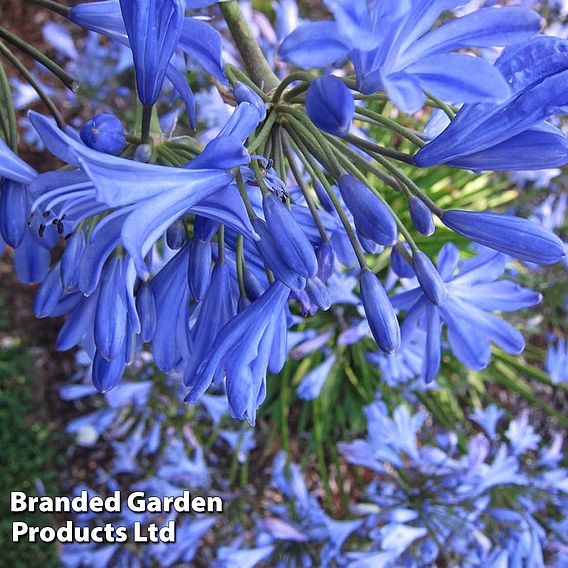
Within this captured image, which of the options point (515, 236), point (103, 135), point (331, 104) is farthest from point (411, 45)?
point (103, 135)

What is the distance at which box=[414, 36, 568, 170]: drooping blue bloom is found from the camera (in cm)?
77

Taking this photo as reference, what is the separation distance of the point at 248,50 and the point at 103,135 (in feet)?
1.17

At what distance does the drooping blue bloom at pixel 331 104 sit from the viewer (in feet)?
2.34

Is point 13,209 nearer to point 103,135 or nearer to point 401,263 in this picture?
point 103,135

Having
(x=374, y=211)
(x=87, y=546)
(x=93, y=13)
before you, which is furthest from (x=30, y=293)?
(x=374, y=211)

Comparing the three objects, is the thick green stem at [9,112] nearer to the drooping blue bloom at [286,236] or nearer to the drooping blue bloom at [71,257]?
the drooping blue bloom at [71,257]

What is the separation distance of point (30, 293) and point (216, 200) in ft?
11.2

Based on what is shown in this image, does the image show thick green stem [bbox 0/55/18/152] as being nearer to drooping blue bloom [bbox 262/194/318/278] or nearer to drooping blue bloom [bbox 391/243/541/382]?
drooping blue bloom [bbox 262/194/318/278]

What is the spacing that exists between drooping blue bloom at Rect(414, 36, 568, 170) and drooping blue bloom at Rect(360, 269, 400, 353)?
0.68ft

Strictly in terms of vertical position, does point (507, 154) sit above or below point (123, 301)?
above

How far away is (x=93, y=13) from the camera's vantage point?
0.99m

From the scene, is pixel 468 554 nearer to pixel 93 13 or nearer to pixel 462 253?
pixel 462 253

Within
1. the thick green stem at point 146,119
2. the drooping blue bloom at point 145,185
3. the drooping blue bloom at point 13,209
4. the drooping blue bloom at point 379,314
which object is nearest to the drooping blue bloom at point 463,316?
the drooping blue bloom at point 379,314

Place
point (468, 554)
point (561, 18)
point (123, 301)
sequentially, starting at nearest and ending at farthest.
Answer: point (123, 301), point (468, 554), point (561, 18)
